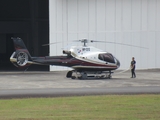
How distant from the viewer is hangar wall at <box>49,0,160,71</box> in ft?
130

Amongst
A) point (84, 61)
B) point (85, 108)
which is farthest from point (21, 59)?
point (85, 108)

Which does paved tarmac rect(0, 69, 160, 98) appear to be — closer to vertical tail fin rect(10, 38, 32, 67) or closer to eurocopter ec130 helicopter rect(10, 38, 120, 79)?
eurocopter ec130 helicopter rect(10, 38, 120, 79)

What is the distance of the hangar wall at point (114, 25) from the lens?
3956 cm

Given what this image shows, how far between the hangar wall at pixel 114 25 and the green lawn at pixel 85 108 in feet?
60.7

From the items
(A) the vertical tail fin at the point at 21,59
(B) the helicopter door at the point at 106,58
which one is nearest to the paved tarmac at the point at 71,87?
(B) the helicopter door at the point at 106,58

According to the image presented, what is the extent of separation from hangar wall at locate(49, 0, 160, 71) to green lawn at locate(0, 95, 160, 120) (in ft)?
60.7

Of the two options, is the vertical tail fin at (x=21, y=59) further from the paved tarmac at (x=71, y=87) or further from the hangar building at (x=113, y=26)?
the hangar building at (x=113, y=26)

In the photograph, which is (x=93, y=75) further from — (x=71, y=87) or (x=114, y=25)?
(x=114, y=25)

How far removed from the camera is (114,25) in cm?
4053

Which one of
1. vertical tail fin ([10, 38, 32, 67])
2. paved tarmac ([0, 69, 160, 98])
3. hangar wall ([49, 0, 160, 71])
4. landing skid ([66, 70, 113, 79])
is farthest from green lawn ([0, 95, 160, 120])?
hangar wall ([49, 0, 160, 71])

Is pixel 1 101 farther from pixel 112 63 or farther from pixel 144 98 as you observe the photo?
pixel 112 63

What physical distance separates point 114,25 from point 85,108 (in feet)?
75.5

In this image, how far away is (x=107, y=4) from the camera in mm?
40562

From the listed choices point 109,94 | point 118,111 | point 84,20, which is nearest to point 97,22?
point 84,20
